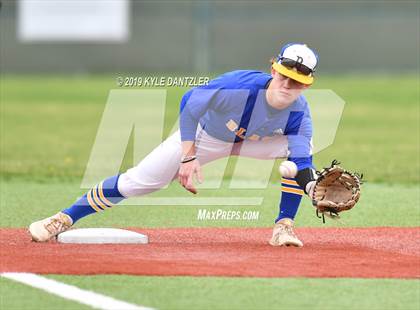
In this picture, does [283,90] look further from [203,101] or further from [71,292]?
[71,292]

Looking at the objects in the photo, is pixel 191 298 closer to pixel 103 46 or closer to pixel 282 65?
pixel 282 65

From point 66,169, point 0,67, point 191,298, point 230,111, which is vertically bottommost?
point 0,67

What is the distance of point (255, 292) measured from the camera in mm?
5980

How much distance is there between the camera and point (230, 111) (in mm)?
7590

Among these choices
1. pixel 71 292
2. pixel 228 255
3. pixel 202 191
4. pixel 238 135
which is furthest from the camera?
pixel 202 191

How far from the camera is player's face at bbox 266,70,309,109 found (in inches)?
290

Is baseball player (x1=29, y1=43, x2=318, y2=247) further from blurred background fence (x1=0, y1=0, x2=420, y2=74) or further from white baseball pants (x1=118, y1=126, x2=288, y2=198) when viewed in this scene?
blurred background fence (x1=0, y1=0, x2=420, y2=74)

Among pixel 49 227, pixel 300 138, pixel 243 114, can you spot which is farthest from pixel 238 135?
pixel 49 227

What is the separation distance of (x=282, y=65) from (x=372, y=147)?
27.4 feet

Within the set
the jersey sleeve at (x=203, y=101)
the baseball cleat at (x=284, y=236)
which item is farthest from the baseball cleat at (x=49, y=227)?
the baseball cleat at (x=284, y=236)

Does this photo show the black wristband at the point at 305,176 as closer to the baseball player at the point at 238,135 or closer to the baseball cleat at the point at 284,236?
the baseball player at the point at 238,135

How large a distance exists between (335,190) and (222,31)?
20.7 m

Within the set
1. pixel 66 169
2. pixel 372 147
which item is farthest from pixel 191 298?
pixel 372 147

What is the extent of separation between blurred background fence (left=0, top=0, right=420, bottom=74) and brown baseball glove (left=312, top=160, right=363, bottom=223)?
20.2 meters
